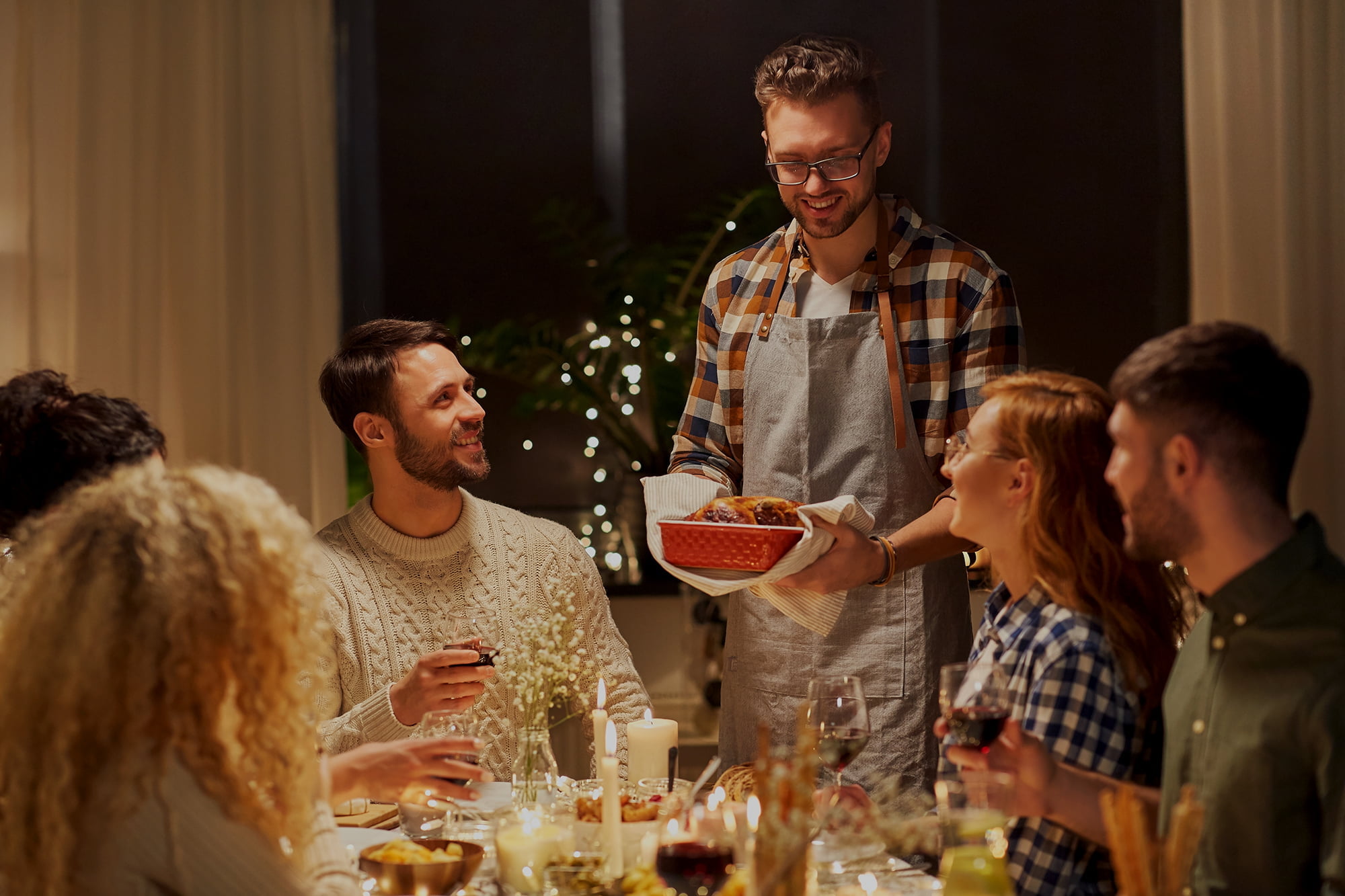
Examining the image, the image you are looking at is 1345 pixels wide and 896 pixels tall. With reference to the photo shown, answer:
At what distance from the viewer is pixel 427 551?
279cm

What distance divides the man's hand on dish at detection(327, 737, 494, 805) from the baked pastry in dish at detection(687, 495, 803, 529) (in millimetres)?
648

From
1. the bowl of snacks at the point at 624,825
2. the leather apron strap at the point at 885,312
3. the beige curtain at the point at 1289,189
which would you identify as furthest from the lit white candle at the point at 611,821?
the beige curtain at the point at 1289,189

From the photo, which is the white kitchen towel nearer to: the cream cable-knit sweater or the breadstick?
the cream cable-knit sweater

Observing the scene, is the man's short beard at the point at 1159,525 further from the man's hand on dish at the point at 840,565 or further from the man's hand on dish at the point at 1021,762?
the man's hand on dish at the point at 840,565

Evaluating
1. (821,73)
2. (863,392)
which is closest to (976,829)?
(863,392)

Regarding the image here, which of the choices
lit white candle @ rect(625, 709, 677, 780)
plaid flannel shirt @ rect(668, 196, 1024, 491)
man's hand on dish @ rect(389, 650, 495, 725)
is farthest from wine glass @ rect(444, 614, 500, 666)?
plaid flannel shirt @ rect(668, 196, 1024, 491)

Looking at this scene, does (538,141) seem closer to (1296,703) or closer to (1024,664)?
(1024,664)

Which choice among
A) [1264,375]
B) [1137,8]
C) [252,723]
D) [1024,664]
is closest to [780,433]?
[1024,664]

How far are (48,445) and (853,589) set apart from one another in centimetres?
142

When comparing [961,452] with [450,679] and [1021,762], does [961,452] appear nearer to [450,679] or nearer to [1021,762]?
[1021,762]

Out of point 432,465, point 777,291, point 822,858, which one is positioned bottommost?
point 822,858

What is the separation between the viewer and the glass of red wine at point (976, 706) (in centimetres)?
153

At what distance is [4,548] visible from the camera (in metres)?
2.36

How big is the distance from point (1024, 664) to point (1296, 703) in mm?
413
